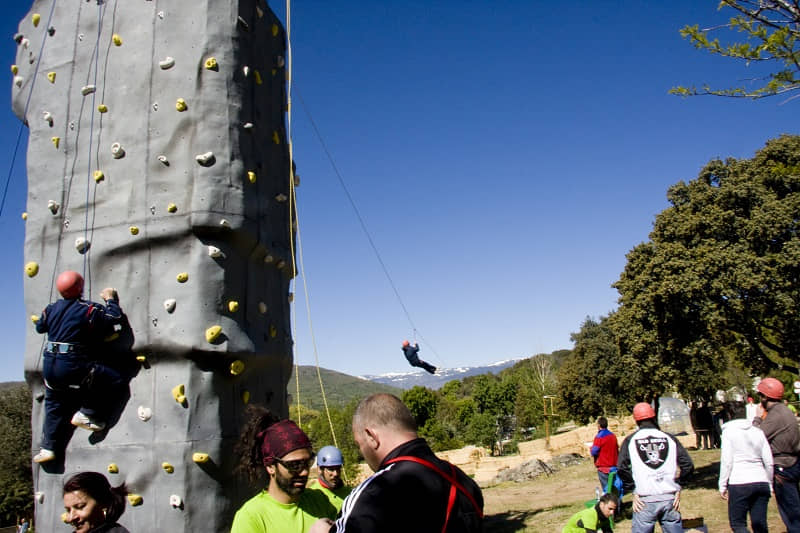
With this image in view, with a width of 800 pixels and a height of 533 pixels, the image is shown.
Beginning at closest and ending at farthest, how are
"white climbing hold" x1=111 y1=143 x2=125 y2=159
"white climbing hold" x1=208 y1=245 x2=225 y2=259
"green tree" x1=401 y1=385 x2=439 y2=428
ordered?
"white climbing hold" x1=208 y1=245 x2=225 y2=259 → "white climbing hold" x1=111 y1=143 x2=125 y2=159 → "green tree" x1=401 y1=385 x2=439 y2=428

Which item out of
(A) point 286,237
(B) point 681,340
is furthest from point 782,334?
(A) point 286,237

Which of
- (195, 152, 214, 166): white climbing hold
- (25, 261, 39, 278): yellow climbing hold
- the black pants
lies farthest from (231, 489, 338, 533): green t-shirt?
the black pants

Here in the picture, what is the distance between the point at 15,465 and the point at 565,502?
1751cm

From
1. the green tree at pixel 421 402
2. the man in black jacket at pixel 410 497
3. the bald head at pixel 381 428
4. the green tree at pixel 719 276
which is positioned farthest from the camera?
the green tree at pixel 421 402

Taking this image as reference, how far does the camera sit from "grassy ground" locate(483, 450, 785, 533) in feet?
30.2

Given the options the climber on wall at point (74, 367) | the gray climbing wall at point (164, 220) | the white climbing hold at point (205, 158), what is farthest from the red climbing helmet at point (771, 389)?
the climber on wall at point (74, 367)

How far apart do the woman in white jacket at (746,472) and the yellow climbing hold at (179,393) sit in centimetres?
461

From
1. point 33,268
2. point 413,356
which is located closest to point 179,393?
point 33,268

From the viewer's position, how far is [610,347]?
2791 cm

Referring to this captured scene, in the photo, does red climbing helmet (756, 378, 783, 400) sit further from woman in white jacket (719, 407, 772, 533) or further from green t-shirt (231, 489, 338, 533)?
green t-shirt (231, 489, 338, 533)

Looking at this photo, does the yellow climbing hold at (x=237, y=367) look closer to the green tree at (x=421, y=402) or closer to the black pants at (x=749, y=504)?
the black pants at (x=749, y=504)

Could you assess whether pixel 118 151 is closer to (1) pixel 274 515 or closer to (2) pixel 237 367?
(2) pixel 237 367

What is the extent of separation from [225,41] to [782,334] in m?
13.2

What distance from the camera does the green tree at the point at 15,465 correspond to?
60.3 feet
